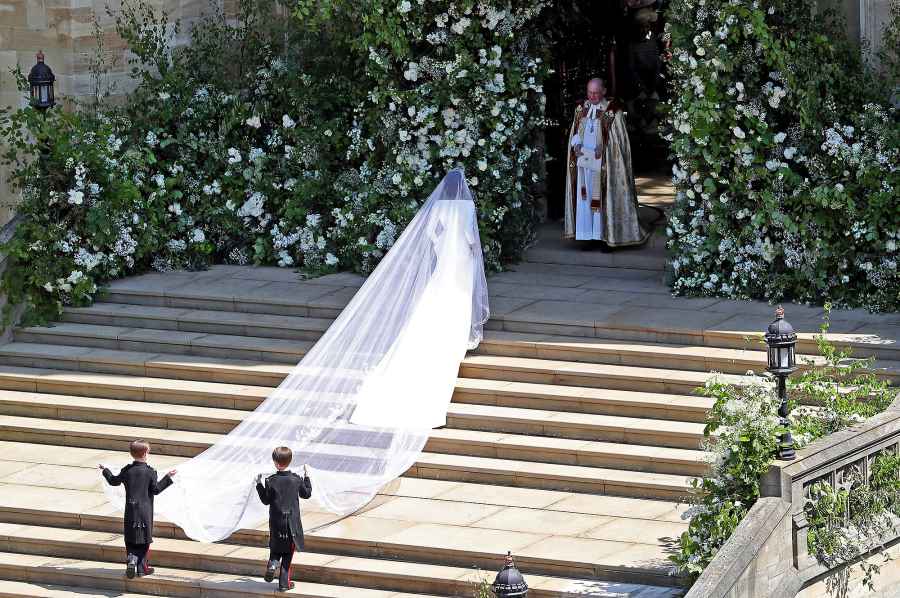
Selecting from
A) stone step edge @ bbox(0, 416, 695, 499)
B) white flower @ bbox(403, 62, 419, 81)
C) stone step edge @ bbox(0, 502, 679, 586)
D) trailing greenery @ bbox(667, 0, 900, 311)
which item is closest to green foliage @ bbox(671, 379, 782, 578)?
stone step edge @ bbox(0, 502, 679, 586)

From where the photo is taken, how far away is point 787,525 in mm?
10695

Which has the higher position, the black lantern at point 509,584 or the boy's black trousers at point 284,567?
the black lantern at point 509,584

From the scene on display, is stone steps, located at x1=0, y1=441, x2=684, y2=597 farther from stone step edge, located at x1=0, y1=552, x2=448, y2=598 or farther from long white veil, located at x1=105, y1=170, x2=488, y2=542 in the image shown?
long white veil, located at x1=105, y1=170, x2=488, y2=542

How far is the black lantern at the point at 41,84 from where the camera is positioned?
16.3 m

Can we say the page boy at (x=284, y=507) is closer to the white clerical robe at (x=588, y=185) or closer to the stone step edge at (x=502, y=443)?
the stone step edge at (x=502, y=443)

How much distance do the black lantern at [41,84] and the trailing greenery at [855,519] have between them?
8.78 m

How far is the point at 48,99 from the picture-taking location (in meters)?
16.5

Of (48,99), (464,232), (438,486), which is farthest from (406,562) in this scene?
(48,99)

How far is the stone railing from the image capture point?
403 inches

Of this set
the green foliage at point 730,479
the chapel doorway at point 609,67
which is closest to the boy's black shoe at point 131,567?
the green foliage at point 730,479

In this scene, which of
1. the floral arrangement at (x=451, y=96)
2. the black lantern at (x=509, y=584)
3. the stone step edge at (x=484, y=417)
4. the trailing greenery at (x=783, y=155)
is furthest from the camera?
the floral arrangement at (x=451, y=96)

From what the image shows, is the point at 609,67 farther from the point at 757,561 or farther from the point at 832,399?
the point at 757,561

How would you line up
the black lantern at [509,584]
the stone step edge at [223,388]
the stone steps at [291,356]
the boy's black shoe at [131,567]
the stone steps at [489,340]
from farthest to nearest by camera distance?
1. the stone steps at [489,340]
2. the stone steps at [291,356]
3. the stone step edge at [223,388]
4. the boy's black shoe at [131,567]
5. the black lantern at [509,584]

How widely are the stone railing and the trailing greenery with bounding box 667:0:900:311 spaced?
3384 mm
